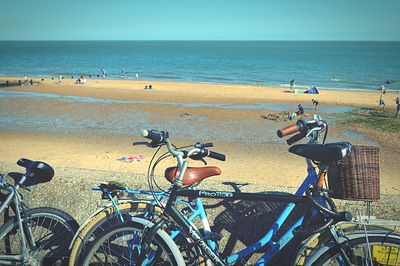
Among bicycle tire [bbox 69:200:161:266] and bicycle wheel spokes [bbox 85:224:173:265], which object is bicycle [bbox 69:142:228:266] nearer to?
A: bicycle tire [bbox 69:200:161:266]

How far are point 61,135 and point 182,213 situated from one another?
1231cm

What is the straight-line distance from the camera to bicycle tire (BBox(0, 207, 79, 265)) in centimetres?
315

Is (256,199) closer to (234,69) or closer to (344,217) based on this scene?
(344,217)

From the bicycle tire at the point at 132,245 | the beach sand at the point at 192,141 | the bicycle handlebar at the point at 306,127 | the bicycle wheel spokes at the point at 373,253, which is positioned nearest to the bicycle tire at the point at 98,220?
the bicycle tire at the point at 132,245

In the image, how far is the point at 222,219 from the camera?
11.6 feet

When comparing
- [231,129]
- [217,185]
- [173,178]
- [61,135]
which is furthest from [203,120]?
[173,178]

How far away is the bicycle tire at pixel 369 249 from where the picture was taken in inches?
99.3

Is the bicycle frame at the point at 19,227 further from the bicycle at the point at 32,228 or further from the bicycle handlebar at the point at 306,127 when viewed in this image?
the bicycle handlebar at the point at 306,127

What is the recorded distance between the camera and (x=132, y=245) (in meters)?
2.87

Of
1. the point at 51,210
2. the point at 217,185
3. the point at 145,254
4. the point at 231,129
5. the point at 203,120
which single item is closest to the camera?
the point at 145,254

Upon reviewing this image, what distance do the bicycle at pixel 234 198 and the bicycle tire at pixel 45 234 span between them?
59 centimetres

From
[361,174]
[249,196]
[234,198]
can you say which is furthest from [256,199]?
[361,174]

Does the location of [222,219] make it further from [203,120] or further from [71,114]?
[71,114]

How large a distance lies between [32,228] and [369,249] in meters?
2.91
